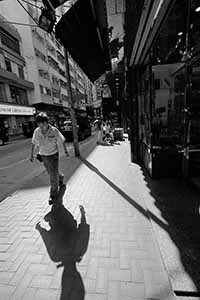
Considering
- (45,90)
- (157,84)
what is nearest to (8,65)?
(45,90)

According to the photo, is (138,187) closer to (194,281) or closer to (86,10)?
(194,281)

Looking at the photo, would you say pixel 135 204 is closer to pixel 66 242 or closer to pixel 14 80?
pixel 66 242

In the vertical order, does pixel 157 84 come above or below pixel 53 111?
below

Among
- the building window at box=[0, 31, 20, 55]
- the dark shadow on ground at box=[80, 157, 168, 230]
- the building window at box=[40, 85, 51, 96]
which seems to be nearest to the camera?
the dark shadow on ground at box=[80, 157, 168, 230]

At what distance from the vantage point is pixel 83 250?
7.29 feet

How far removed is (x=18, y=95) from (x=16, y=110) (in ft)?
14.5

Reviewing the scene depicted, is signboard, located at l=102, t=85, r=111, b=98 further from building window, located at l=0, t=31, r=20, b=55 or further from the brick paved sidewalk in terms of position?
the brick paved sidewalk

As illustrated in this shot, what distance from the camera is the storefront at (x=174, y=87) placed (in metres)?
3.34

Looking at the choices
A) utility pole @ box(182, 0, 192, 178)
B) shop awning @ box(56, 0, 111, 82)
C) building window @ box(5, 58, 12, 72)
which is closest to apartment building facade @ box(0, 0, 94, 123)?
building window @ box(5, 58, 12, 72)

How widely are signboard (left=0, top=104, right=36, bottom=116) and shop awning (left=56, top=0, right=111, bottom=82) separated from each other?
1493 cm

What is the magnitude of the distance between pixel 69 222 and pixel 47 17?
5095mm

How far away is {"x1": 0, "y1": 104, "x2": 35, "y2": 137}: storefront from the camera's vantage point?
60.7ft

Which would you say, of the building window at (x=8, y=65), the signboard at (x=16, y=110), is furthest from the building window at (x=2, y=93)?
the building window at (x=8, y=65)

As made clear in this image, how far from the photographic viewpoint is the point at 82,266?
1967mm
